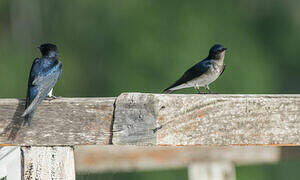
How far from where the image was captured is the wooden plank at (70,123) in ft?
8.26

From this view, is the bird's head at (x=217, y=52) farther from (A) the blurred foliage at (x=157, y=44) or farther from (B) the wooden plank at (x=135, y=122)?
(A) the blurred foliage at (x=157, y=44)

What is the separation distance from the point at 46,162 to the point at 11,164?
0.24 m

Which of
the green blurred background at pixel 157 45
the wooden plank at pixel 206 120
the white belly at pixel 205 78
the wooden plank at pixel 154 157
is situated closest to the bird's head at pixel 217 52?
the white belly at pixel 205 78

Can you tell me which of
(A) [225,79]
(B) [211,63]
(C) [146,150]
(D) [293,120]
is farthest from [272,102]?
(A) [225,79]

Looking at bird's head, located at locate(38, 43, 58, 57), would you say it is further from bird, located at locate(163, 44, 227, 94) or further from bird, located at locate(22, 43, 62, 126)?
bird, located at locate(163, 44, 227, 94)

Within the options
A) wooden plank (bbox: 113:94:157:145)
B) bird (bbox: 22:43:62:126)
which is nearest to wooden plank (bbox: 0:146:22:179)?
bird (bbox: 22:43:62:126)

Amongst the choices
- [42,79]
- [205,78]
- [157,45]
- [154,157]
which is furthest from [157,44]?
[42,79]

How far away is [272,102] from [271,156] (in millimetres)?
1782

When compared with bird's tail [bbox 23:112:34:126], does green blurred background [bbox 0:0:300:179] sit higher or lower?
higher

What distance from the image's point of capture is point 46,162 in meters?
2.55

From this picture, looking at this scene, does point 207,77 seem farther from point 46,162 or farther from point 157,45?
point 157,45

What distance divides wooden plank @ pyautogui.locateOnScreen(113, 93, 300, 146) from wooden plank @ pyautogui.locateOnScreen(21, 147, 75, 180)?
243mm

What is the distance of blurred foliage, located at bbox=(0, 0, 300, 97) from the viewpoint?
13000mm

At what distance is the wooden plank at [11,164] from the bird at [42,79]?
0.21 m
